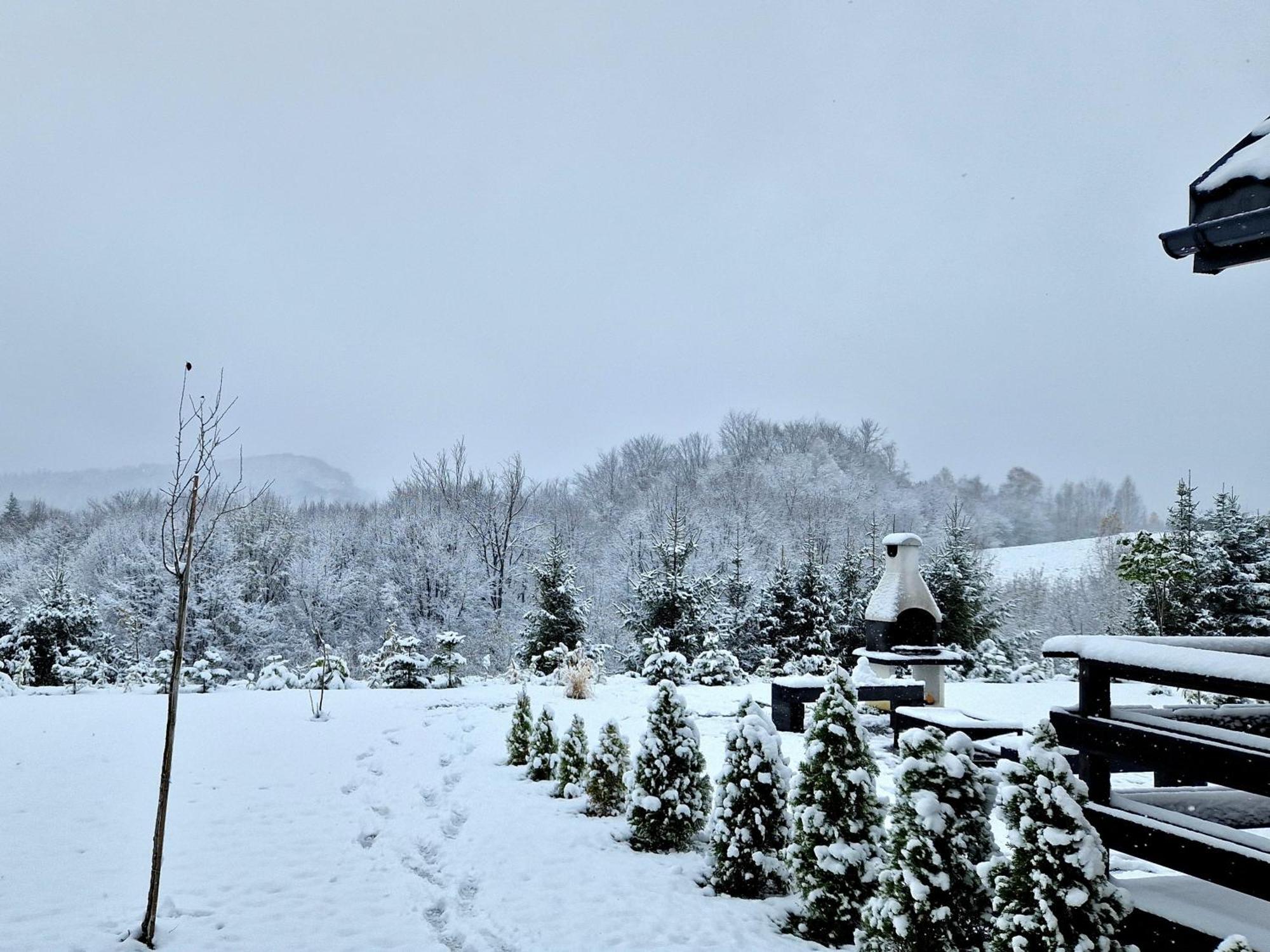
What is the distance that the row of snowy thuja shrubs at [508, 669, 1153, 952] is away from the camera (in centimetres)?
237

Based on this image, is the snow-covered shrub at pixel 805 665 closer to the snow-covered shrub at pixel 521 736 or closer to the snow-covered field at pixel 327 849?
the snow-covered field at pixel 327 849

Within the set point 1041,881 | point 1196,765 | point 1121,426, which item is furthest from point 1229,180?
point 1121,426

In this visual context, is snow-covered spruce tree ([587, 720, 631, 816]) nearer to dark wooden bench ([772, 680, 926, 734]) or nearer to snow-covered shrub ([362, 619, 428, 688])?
dark wooden bench ([772, 680, 926, 734])

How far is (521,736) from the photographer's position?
294 inches

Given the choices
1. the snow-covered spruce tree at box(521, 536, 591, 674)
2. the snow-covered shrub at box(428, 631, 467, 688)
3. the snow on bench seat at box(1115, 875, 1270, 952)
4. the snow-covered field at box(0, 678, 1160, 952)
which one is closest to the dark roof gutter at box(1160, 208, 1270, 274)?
the snow on bench seat at box(1115, 875, 1270, 952)

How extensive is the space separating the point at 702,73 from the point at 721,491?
67.4 ft

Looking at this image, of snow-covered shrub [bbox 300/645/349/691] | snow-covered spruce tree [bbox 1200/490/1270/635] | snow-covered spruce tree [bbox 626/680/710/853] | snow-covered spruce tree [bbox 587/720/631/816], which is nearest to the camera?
snow-covered spruce tree [bbox 626/680/710/853]

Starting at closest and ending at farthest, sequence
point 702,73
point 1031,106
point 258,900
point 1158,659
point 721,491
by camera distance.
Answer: point 1158,659 → point 258,900 → point 1031,106 → point 702,73 → point 721,491

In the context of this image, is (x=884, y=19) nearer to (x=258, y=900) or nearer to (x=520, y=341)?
(x=258, y=900)

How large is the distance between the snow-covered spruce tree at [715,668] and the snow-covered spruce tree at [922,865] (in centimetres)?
1117

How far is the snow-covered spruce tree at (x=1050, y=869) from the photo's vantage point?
231cm

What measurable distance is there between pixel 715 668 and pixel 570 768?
8.39 metres

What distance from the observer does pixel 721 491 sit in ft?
123

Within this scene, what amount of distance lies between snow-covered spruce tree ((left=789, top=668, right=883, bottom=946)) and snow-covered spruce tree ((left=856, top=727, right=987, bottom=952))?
419mm
